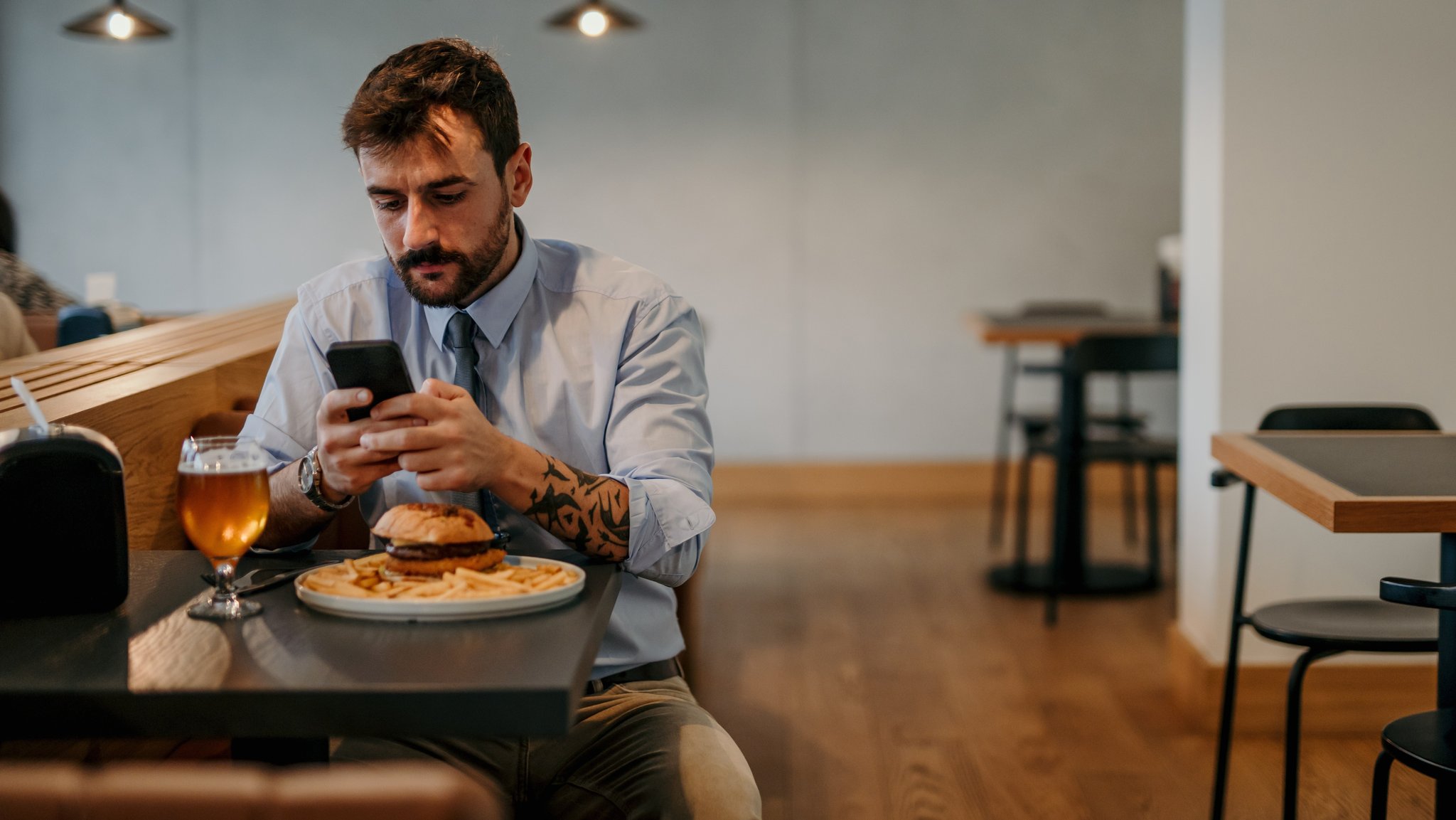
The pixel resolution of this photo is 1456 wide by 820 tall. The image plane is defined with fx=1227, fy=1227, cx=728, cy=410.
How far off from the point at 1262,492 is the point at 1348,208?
2.16 feet

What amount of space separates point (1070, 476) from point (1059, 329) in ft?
1.64

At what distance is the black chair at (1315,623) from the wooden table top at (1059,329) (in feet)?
4.84

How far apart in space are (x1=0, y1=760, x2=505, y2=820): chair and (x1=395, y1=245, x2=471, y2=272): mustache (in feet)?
3.01

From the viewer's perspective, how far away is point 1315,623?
2.04m

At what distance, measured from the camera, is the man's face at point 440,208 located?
1.46 metres

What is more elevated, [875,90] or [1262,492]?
[875,90]

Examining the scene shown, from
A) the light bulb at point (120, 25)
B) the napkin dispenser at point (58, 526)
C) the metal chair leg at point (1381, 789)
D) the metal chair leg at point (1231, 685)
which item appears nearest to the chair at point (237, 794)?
the napkin dispenser at point (58, 526)

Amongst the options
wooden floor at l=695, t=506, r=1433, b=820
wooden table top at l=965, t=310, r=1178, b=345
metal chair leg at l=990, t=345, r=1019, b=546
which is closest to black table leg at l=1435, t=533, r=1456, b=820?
wooden floor at l=695, t=506, r=1433, b=820

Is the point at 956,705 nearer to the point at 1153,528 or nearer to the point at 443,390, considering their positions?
the point at 1153,528

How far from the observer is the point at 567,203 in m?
5.80

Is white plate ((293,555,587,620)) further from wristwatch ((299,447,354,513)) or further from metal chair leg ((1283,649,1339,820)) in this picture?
metal chair leg ((1283,649,1339,820))

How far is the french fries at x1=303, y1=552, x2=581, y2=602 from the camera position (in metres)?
1.09

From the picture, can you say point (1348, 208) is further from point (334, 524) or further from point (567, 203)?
point (567, 203)

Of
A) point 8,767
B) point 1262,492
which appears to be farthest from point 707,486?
point 1262,492
